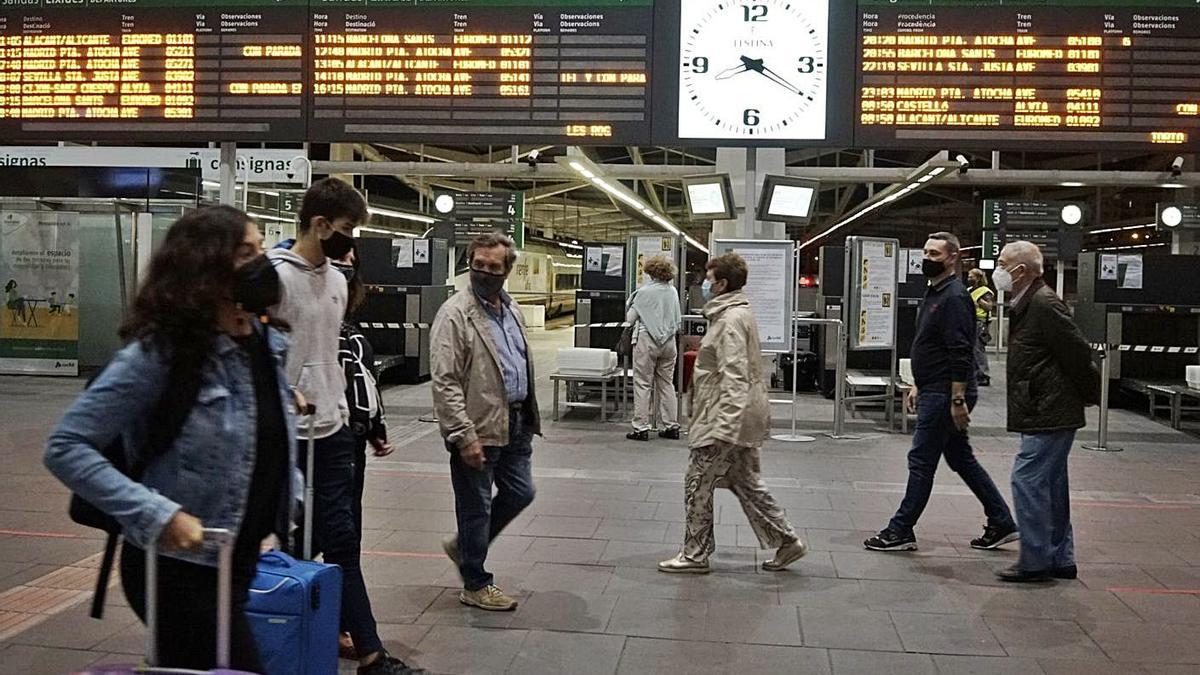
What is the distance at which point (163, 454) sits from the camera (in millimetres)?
2240

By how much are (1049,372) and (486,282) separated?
8.63ft

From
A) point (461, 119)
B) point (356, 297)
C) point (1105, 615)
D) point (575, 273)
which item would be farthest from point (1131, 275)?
point (575, 273)

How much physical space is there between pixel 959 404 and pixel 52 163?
11.8 meters

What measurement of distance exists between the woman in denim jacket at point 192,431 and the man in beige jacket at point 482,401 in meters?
2.03

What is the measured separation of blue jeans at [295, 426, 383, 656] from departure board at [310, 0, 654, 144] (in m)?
5.50

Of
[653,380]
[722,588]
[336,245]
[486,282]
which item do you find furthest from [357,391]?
[653,380]

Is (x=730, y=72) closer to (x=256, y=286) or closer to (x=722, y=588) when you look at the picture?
(x=722, y=588)

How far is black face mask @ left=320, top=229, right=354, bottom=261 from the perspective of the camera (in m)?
3.67

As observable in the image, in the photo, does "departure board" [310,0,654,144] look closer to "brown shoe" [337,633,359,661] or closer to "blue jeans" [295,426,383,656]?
"brown shoe" [337,633,359,661]

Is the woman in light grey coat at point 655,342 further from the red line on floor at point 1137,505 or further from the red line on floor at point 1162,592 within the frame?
the red line on floor at point 1162,592

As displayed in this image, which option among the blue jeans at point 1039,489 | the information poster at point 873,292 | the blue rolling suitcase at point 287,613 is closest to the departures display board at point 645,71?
the information poster at point 873,292

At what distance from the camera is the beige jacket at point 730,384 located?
5.23m

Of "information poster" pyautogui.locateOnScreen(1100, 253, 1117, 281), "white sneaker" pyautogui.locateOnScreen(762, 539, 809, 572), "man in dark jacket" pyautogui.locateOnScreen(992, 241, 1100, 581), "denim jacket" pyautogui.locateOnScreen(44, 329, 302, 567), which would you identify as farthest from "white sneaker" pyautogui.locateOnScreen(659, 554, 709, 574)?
"information poster" pyautogui.locateOnScreen(1100, 253, 1117, 281)

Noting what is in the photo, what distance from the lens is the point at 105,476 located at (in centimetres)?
212
